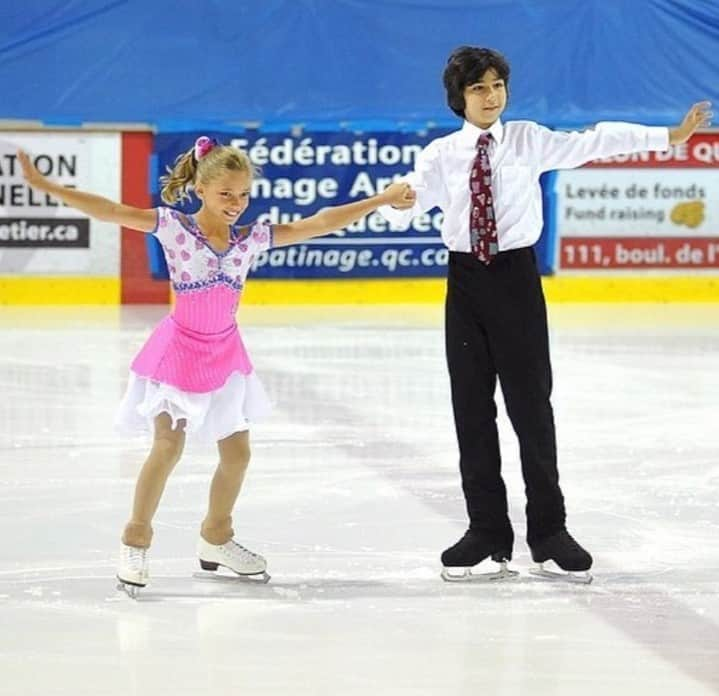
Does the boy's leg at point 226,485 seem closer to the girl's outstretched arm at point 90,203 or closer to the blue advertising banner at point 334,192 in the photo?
the girl's outstretched arm at point 90,203

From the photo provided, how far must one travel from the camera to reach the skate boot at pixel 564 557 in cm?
439

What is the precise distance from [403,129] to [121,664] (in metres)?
9.91

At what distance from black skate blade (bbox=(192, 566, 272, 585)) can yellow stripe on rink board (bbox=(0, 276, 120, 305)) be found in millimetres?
8343

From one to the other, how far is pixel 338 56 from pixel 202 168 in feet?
33.0

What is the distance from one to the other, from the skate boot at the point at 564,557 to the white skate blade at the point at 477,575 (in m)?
0.07

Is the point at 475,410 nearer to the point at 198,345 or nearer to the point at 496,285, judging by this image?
the point at 496,285

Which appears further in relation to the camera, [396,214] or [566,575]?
[396,214]

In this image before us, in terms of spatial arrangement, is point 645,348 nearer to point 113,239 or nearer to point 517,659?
point 113,239

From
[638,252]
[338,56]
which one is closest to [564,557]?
[638,252]

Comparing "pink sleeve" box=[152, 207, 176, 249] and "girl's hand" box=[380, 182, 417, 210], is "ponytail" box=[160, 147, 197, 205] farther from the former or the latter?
"girl's hand" box=[380, 182, 417, 210]

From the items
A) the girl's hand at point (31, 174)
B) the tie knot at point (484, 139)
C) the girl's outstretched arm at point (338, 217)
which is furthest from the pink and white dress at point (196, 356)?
the tie knot at point (484, 139)

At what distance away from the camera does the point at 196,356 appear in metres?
4.36

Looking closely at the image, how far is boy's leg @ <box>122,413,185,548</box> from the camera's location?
4.36 m

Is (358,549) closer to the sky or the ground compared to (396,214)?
closer to the ground
